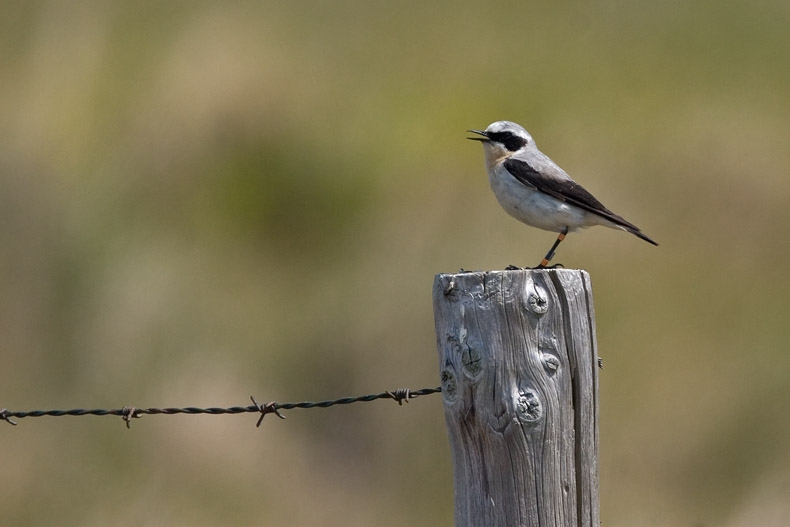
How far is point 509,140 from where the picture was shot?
23.2 ft

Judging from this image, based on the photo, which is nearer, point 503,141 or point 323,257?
point 503,141

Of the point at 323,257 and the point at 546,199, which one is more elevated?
the point at 546,199

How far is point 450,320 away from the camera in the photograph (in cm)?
316

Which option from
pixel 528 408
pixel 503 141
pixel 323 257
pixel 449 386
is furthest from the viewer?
pixel 323 257

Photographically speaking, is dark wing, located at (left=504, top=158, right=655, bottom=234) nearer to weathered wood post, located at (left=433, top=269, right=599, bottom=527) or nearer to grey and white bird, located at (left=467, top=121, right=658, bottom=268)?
grey and white bird, located at (left=467, top=121, right=658, bottom=268)

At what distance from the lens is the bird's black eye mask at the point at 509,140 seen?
276 inches

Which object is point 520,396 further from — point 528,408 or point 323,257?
point 323,257

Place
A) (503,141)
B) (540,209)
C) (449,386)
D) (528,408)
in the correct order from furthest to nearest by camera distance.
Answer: (503,141)
(540,209)
(449,386)
(528,408)

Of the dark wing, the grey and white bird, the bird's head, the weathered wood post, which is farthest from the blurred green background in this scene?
the weathered wood post

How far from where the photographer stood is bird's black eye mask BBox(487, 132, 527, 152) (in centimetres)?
702

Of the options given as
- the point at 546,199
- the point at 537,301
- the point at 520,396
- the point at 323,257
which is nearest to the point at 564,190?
the point at 546,199

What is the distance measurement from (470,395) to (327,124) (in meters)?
8.60

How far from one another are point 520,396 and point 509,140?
4225 mm

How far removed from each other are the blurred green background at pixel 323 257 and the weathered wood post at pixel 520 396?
17.4 ft
